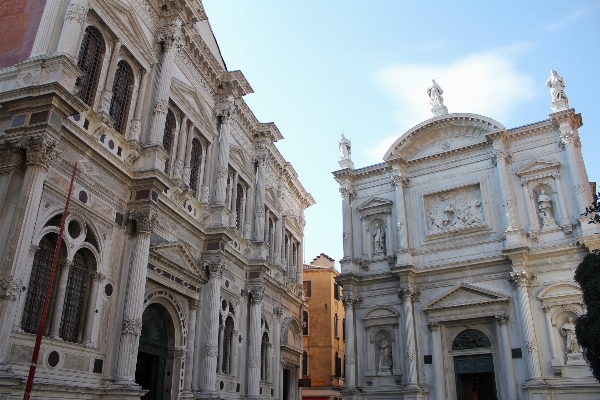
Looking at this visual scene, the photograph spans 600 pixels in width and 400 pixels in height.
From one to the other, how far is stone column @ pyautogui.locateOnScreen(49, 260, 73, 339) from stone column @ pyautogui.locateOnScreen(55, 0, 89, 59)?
497 centimetres

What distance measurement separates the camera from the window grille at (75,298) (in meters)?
12.5

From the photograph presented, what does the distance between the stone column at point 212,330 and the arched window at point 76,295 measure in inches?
237

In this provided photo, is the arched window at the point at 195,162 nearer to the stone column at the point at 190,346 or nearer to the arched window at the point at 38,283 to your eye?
the stone column at the point at 190,346

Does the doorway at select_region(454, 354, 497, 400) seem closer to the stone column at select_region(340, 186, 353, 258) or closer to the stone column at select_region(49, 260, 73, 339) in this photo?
the stone column at select_region(340, 186, 353, 258)

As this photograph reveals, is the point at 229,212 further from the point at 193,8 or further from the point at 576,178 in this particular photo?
the point at 576,178

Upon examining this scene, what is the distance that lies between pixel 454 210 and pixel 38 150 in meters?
19.4

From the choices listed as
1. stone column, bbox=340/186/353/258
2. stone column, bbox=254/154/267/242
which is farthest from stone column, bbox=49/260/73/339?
stone column, bbox=340/186/353/258

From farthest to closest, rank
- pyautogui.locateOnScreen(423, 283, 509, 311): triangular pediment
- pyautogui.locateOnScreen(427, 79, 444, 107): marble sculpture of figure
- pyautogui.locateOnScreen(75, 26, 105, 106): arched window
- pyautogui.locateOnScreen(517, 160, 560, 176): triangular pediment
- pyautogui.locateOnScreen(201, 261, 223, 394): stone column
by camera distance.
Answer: pyautogui.locateOnScreen(427, 79, 444, 107): marble sculpture of figure < pyautogui.locateOnScreen(517, 160, 560, 176): triangular pediment < pyautogui.locateOnScreen(423, 283, 509, 311): triangular pediment < pyautogui.locateOnScreen(201, 261, 223, 394): stone column < pyautogui.locateOnScreen(75, 26, 105, 106): arched window

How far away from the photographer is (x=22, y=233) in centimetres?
1070

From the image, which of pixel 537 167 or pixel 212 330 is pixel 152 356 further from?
pixel 537 167

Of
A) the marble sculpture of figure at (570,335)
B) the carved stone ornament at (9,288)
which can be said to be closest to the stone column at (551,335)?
the marble sculpture of figure at (570,335)

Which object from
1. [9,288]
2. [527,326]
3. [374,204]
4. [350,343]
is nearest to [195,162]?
[9,288]

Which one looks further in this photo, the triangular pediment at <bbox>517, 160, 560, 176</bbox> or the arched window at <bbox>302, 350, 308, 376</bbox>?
the arched window at <bbox>302, 350, 308, 376</bbox>

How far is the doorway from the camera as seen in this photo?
890 inches
